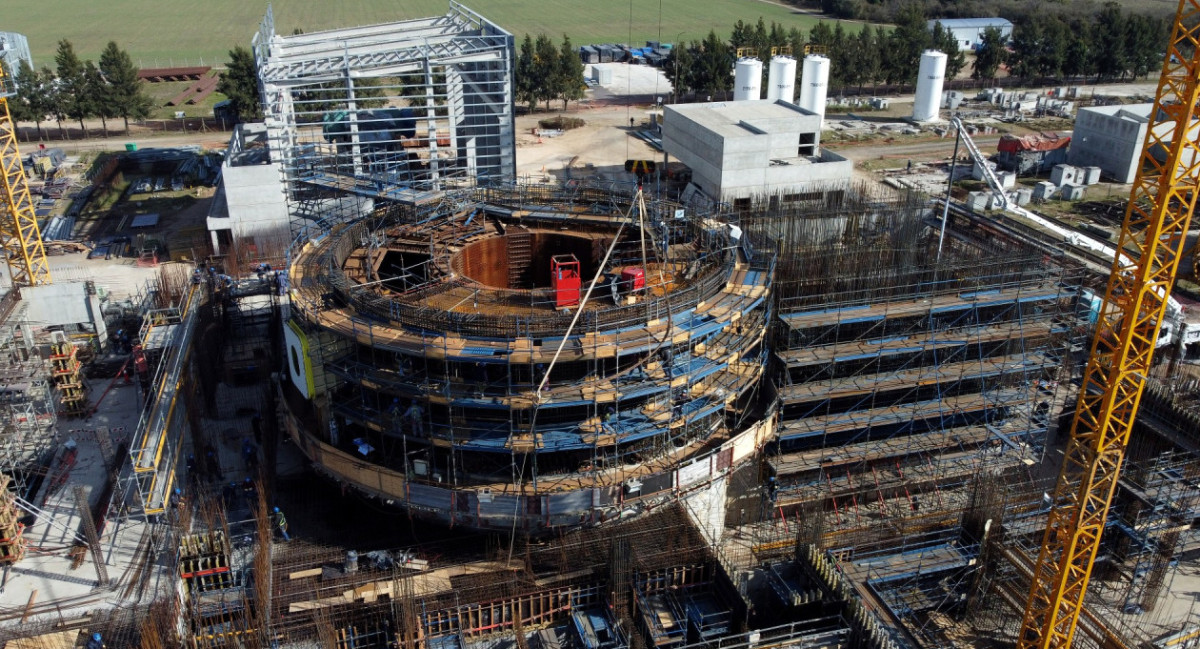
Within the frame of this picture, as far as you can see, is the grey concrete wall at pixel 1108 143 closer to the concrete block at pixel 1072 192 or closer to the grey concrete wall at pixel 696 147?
the concrete block at pixel 1072 192

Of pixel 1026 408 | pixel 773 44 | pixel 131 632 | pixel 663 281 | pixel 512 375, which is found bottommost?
pixel 131 632

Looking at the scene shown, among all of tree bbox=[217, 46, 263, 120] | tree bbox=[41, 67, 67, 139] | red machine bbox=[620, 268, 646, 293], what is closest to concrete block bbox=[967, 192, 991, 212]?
red machine bbox=[620, 268, 646, 293]

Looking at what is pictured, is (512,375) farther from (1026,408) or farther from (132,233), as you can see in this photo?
(132,233)

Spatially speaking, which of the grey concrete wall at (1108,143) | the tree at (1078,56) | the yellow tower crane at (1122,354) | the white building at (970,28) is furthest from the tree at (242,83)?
the tree at (1078,56)

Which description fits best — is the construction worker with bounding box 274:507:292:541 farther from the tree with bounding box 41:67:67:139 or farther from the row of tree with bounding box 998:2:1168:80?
the row of tree with bounding box 998:2:1168:80

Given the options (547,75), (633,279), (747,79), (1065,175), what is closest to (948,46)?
(747,79)

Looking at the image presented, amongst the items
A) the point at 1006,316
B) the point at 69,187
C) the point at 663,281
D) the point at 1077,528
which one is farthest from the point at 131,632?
the point at 69,187
